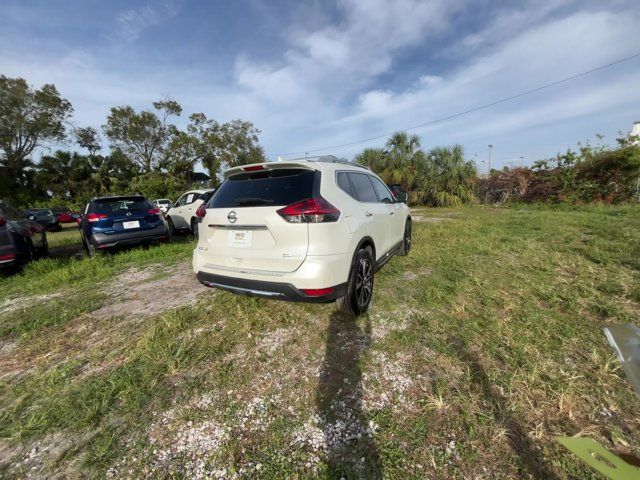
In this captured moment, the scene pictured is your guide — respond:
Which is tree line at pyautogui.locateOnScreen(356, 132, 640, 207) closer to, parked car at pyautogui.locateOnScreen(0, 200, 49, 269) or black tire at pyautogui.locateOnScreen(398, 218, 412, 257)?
black tire at pyautogui.locateOnScreen(398, 218, 412, 257)

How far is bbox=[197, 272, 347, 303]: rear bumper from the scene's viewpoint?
252 centimetres

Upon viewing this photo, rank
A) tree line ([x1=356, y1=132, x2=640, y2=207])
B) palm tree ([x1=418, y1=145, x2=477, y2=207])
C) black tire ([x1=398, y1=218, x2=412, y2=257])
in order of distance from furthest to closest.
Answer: palm tree ([x1=418, y1=145, x2=477, y2=207])
tree line ([x1=356, y1=132, x2=640, y2=207])
black tire ([x1=398, y1=218, x2=412, y2=257])

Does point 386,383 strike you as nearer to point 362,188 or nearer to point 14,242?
point 362,188

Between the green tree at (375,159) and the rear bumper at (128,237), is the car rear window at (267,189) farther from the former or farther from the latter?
the green tree at (375,159)

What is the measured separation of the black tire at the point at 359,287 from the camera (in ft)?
9.45

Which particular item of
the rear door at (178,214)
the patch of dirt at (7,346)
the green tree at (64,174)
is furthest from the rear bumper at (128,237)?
the green tree at (64,174)

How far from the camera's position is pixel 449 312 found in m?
3.15

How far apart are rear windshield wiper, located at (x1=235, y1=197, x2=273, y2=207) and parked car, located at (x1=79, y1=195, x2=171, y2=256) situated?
14.1 ft

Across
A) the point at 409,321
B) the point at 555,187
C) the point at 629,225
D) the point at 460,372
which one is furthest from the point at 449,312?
the point at 555,187

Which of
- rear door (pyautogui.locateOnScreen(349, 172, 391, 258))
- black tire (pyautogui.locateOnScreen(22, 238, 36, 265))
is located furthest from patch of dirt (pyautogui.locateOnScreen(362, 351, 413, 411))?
black tire (pyautogui.locateOnScreen(22, 238, 36, 265))

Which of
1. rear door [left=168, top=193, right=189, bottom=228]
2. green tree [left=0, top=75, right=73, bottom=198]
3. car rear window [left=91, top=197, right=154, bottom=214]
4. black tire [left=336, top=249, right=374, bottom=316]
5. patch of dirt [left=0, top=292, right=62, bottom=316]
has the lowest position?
patch of dirt [left=0, top=292, right=62, bottom=316]

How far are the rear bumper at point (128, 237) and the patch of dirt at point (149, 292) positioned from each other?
92 centimetres

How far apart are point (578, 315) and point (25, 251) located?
828 cm

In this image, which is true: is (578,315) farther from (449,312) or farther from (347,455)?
(347,455)
